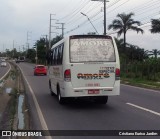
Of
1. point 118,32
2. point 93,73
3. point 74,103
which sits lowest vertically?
point 74,103

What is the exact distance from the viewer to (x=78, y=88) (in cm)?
1488

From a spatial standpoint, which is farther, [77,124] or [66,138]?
[77,124]

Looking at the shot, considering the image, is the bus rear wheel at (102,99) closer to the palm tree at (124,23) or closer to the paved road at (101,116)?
the paved road at (101,116)

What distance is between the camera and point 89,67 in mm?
15000

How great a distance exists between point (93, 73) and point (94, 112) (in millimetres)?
1657

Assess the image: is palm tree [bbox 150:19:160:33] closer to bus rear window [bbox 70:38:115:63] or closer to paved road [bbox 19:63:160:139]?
paved road [bbox 19:63:160:139]

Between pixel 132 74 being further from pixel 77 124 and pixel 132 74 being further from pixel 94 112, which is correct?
pixel 77 124

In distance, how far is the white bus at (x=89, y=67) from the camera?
14898 mm

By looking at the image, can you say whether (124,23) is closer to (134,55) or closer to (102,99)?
(134,55)

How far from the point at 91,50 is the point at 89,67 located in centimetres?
70

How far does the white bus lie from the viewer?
48.9ft

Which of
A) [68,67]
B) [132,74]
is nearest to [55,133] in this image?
[68,67]

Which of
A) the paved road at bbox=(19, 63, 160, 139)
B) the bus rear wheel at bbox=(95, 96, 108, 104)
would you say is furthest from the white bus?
the bus rear wheel at bbox=(95, 96, 108, 104)

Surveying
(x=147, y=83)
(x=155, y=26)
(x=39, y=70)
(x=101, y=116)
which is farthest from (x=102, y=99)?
(x=155, y=26)
